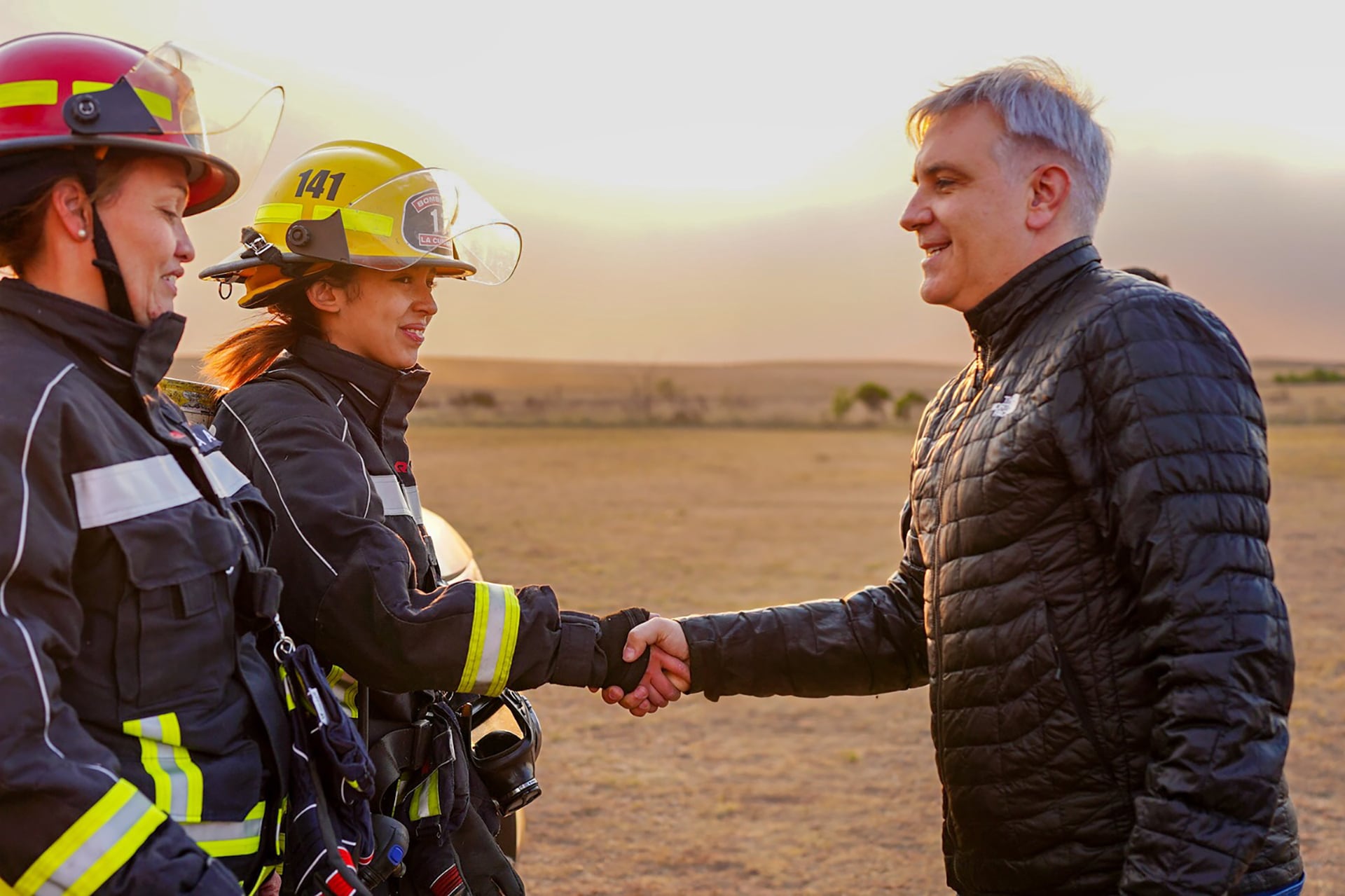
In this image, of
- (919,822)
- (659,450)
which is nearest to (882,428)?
(659,450)

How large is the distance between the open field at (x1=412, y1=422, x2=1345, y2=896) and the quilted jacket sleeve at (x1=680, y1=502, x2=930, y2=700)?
250 cm

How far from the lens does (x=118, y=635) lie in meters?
2.32

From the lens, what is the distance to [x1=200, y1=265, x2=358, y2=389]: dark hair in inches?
139

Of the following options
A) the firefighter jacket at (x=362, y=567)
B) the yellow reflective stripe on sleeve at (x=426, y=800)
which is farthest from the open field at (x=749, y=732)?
the firefighter jacket at (x=362, y=567)

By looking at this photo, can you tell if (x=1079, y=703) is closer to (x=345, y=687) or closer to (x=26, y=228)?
(x=345, y=687)

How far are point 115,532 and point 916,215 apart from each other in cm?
207

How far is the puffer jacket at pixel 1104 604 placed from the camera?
2.41m

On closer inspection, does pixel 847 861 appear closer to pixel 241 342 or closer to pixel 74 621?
pixel 241 342

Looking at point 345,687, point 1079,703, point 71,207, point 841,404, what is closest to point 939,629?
point 1079,703

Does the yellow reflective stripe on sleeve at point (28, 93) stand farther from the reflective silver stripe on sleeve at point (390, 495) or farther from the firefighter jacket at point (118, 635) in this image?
the reflective silver stripe on sleeve at point (390, 495)

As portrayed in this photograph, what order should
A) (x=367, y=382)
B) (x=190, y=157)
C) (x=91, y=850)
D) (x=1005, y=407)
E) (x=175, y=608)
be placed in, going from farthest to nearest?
(x=367, y=382), (x=1005, y=407), (x=190, y=157), (x=175, y=608), (x=91, y=850)

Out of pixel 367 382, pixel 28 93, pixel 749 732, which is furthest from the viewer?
pixel 749 732

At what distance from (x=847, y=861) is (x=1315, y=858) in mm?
2370

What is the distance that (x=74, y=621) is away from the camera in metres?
2.23
